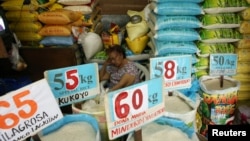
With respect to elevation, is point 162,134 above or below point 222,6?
below

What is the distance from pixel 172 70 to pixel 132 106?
63 centimetres

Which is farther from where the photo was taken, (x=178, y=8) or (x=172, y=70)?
(x=178, y=8)

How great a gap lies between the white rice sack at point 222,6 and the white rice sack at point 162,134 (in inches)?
54.7

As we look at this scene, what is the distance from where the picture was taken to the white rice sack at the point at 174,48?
268 centimetres

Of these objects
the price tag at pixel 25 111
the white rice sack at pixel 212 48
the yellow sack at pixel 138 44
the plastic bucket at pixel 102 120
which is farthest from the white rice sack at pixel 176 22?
the price tag at pixel 25 111

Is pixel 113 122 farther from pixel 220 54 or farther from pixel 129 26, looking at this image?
pixel 129 26

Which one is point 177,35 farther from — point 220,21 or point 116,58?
point 116,58

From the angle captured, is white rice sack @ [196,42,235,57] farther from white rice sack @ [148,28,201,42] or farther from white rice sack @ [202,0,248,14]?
white rice sack @ [202,0,248,14]

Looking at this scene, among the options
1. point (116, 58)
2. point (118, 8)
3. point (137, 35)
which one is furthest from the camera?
point (118, 8)

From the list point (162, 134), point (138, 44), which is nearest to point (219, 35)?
point (138, 44)

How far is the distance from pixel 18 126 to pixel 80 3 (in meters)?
1.96

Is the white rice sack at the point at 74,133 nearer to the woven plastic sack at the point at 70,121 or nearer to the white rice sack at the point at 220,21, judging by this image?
the woven plastic sack at the point at 70,121

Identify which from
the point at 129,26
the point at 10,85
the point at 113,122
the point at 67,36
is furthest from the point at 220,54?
the point at 10,85

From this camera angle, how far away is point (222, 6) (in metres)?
2.61
